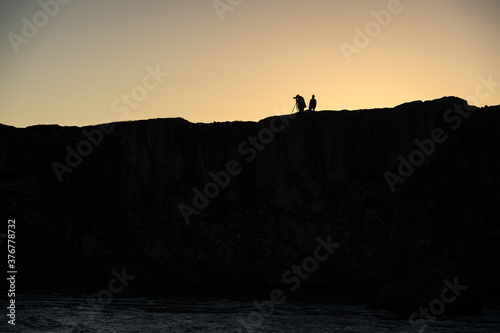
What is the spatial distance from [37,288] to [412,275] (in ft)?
66.8

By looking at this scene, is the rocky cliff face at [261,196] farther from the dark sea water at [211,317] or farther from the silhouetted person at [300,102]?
the dark sea water at [211,317]

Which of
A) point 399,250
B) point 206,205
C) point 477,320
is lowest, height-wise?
point 477,320

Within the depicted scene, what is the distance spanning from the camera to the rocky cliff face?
38844mm

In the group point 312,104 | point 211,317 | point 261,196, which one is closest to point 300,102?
point 312,104

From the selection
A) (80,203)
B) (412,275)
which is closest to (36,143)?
(80,203)

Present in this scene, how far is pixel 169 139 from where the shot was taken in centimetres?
4484

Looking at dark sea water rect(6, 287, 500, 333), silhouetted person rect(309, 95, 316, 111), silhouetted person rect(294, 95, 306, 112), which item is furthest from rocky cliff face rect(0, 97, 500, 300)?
dark sea water rect(6, 287, 500, 333)

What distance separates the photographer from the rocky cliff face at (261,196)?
3884cm

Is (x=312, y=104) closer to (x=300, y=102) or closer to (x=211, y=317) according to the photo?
(x=300, y=102)

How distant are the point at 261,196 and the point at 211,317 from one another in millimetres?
15557

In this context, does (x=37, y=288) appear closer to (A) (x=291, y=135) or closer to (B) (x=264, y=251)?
(B) (x=264, y=251)

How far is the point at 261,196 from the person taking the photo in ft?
138

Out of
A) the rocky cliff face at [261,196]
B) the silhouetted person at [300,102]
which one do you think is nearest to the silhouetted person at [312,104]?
the silhouetted person at [300,102]

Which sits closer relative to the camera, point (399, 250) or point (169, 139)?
point (399, 250)
